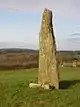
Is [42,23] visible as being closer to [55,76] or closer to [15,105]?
[55,76]

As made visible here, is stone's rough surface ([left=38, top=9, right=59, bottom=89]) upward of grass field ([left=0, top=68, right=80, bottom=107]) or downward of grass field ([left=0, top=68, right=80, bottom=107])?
upward

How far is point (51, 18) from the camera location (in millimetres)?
18094

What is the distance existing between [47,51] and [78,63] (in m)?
22.0

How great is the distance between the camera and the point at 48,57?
17688mm

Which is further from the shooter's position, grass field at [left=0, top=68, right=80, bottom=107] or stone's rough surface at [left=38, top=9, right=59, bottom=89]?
stone's rough surface at [left=38, top=9, right=59, bottom=89]

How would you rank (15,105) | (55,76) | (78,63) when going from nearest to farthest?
(15,105), (55,76), (78,63)

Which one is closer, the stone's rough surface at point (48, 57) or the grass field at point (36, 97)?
the grass field at point (36, 97)

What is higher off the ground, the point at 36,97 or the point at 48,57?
the point at 48,57

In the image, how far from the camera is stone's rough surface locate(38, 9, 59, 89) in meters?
17.6

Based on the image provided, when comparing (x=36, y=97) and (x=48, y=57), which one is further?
(x=48, y=57)

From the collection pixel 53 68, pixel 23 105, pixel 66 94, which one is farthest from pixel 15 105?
pixel 53 68

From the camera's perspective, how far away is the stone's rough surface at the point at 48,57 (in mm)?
17625

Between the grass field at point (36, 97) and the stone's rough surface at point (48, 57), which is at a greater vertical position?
the stone's rough surface at point (48, 57)

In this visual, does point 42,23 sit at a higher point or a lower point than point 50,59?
higher
